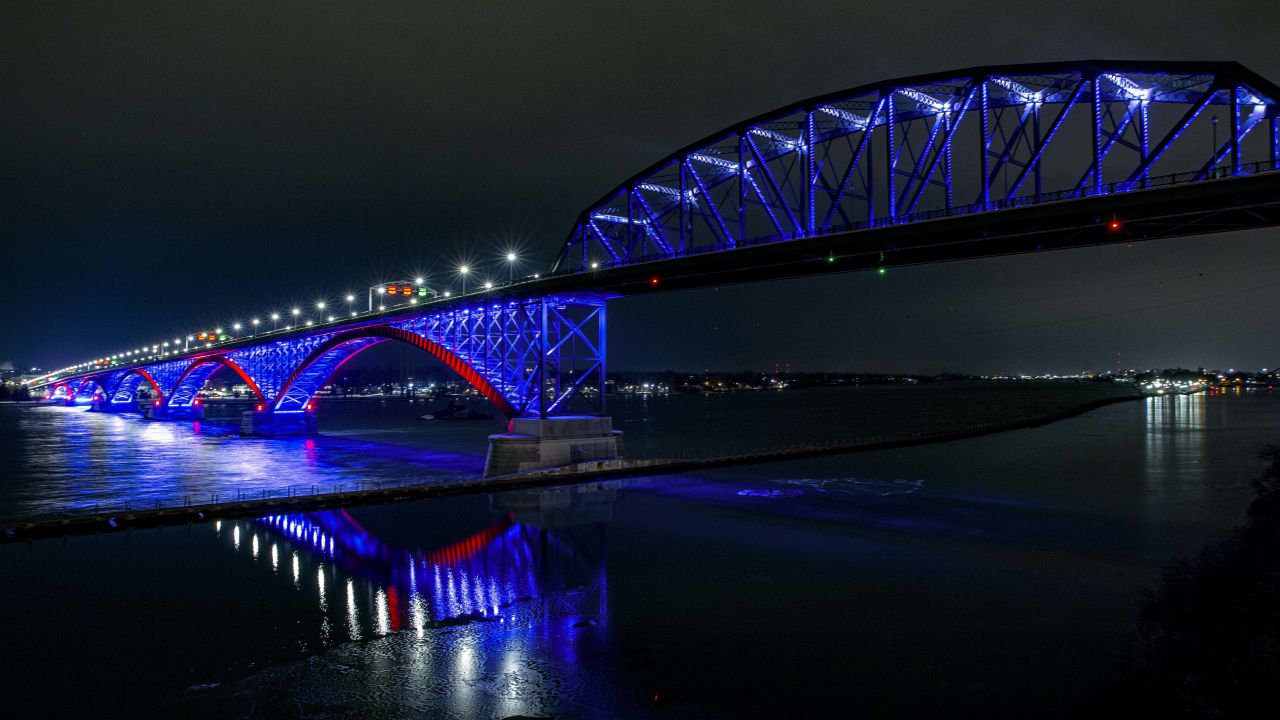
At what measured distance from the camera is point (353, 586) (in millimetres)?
20641

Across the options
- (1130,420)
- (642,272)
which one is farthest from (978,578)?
(1130,420)

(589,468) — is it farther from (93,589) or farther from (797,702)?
(797,702)

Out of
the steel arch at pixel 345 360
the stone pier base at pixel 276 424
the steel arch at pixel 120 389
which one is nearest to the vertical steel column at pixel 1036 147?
the steel arch at pixel 345 360

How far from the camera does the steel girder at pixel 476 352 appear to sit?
1736 inches

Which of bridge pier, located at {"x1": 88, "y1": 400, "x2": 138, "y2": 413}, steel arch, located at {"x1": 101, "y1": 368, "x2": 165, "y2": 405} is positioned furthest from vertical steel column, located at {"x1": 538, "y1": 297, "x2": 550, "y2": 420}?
bridge pier, located at {"x1": 88, "y1": 400, "x2": 138, "y2": 413}

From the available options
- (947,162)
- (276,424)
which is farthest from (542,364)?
(276,424)

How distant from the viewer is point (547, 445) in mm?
40562

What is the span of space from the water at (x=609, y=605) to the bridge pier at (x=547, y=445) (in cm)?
404

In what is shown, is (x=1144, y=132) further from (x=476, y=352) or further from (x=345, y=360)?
(x=345, y=360)

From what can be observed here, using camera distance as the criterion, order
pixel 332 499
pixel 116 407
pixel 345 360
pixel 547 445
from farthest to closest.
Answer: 1. pixel 116 407
2. pixel 345 360
3. pixel 547 445
4. pixel 332 499

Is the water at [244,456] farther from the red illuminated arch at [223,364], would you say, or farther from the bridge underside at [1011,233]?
the bridge underside at [1011,233]

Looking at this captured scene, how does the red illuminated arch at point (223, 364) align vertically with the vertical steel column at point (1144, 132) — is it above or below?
below

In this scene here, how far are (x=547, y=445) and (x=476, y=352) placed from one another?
48.8 ft

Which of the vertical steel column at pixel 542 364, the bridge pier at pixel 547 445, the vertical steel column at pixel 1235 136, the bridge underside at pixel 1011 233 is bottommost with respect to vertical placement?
the bridge pier at pixel 547 445
